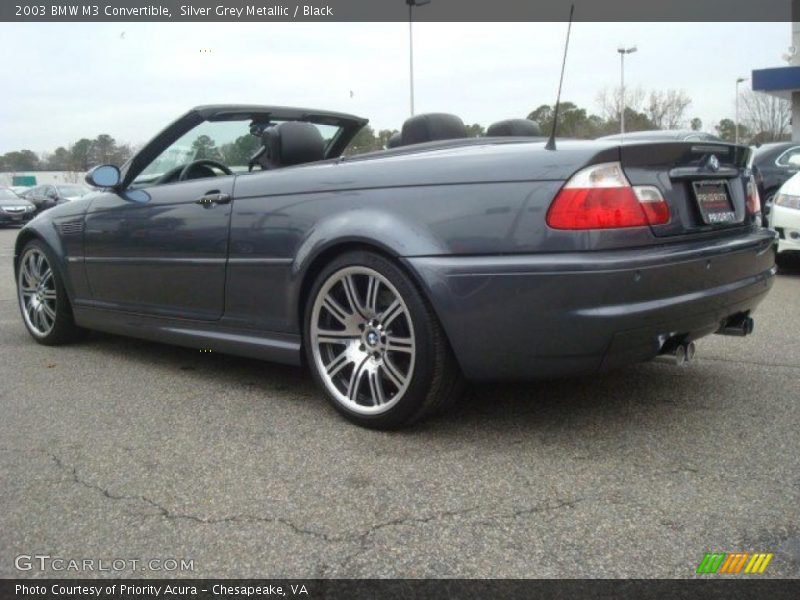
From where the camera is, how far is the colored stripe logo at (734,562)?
204 cm

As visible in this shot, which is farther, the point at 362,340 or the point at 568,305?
the point at 362,340

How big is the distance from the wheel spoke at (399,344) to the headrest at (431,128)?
1.18 m

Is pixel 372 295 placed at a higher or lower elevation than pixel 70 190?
lower

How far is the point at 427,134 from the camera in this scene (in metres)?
3.87

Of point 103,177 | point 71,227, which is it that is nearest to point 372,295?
point 103,177

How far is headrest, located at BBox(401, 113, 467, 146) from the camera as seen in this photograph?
3871mm

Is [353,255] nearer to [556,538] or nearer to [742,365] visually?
[556,538]

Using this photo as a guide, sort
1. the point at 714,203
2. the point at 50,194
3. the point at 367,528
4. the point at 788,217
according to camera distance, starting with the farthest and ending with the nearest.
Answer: the point at 50,194, the point at 788,217, the point at 714,203, the point at 367,528

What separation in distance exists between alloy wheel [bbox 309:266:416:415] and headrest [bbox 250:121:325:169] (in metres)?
1.04

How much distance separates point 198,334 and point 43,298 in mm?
1792

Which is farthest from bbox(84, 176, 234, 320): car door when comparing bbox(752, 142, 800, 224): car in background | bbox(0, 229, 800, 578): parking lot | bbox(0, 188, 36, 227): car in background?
bbox(0, 188, 36, 227): car in background

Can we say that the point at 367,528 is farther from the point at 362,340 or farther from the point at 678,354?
the point at 678,354

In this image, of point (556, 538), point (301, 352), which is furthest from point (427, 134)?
point (556, 538)

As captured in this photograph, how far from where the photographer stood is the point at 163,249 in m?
4.08
